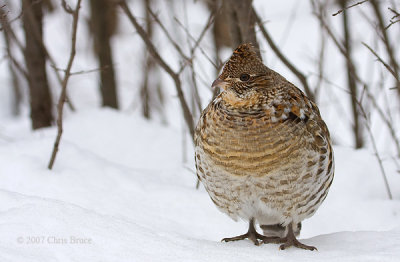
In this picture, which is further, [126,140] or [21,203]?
[126,140]

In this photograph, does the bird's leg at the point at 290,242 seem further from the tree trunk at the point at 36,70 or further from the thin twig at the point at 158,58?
the tree trunk at the point at 36,70

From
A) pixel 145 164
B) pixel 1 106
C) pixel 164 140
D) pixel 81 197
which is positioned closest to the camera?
pixel 81 197

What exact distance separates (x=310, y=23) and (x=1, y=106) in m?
7.91

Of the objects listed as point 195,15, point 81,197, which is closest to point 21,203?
point 81,197

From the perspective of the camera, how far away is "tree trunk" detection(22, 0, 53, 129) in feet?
19.2

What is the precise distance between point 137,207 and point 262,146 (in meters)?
1.36

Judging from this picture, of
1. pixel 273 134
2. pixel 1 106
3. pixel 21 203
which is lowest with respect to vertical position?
pixel 1 106

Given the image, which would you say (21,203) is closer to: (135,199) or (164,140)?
(135,199)

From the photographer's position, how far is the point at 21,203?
300cm

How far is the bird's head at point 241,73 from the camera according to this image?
3084 mm

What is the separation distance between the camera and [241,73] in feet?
10.1

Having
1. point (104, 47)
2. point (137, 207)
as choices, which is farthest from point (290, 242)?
point (104, 47)

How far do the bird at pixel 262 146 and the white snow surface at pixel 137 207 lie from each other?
0.93 feet

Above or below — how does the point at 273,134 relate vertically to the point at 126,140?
above
